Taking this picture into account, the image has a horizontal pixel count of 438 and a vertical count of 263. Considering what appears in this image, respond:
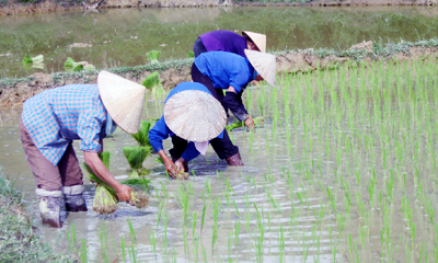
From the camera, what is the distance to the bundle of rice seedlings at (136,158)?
327 cm

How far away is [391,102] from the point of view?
486 cm

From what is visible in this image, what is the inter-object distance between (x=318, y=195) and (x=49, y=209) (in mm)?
1582

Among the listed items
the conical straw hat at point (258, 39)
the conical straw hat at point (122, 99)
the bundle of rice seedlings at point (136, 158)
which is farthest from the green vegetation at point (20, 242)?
the conical straw hat at point (258, 39)

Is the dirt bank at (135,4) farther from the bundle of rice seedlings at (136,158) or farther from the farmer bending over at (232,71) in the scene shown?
the bundle of rice seedlings at (136,158)

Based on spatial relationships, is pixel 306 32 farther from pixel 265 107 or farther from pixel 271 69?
pixel 271 69

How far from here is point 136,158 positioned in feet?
10.9

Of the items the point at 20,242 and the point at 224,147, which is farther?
the point at 224,147

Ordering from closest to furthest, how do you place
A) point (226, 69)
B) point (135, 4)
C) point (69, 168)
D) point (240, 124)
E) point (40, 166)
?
point (40, 166) < point (69, 168) < point (226, 69) < point (240, 124) < point (135, 4)

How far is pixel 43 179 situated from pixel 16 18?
1643 centimetres

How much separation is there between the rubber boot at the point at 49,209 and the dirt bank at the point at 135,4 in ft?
58.9

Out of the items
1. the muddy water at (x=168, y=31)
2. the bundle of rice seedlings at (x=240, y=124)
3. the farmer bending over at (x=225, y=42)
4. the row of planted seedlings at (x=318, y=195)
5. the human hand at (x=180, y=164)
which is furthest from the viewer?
the muddy water at (x=168, y=31)

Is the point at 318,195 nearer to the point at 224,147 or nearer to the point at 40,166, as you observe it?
the point at 224,147

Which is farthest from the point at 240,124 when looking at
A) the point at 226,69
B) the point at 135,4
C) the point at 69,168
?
the point at 135,4

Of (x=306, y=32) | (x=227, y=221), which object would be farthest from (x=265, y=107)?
(x=306, y=32)
